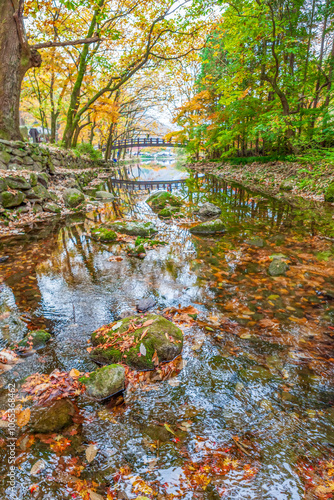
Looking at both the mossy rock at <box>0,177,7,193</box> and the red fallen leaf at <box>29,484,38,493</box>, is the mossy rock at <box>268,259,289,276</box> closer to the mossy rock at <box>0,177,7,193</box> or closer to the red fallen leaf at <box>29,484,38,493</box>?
the red fallen leaf at <box>29,484,38,493</box>

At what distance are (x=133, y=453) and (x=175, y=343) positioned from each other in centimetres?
89

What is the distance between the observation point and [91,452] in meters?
1.45

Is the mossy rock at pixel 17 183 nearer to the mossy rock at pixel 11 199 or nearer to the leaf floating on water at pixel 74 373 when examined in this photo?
the mossy rock at pixel 11 199

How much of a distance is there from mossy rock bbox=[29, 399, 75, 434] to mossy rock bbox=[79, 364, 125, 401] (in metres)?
0.16

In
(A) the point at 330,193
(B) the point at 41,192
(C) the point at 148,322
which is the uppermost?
(B) the point at 41,192

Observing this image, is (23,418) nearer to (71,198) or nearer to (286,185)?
(71,198)

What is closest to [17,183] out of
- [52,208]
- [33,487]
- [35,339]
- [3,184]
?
[3,184]

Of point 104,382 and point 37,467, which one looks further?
point 104,382

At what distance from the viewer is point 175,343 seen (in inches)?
87.7

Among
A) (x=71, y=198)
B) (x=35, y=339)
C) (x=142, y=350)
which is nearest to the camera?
(x=142, y=350)

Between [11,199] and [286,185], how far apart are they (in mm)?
9540

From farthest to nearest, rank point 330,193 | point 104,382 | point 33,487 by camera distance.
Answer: point 330,193 < point 104,382 < point 33,487

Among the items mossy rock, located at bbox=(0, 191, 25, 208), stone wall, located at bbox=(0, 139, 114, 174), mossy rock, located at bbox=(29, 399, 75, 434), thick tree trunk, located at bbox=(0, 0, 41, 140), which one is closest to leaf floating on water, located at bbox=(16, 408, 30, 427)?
mossy rock, located at bbox=(29, 399, 75, 434)

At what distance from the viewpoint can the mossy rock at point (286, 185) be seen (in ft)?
32.5
